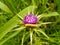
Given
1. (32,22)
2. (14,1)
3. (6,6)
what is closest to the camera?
(32,22)

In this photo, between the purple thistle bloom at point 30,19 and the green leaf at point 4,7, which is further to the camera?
the green leaf at point 4,7

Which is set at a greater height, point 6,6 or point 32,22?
point 6,6

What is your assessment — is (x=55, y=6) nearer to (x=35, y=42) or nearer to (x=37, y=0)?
(x=37, y=0)

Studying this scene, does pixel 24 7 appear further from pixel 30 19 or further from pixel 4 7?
pixel 30 19

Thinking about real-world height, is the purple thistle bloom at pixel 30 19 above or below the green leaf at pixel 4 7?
below

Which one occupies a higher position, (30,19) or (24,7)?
(24,7)

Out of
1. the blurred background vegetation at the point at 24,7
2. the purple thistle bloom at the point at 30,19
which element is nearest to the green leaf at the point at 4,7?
the blurred background vegetation at the point at 24,7

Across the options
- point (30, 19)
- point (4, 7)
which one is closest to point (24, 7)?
point (4, 7)

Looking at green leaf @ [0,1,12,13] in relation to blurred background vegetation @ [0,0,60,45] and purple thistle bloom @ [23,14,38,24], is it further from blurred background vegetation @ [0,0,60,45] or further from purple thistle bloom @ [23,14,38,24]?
purple thistle bloom @ [23,14,38,24]

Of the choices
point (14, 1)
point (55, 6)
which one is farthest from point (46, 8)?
point (14, 1)

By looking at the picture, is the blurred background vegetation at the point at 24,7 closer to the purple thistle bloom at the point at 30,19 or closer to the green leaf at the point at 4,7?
the green leaf at the point at 4,7

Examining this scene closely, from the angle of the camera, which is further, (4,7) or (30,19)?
(4,7)
